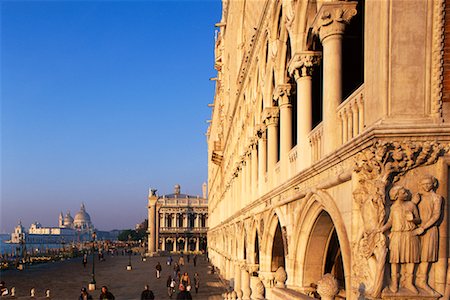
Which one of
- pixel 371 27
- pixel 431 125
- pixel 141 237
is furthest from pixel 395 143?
pixel 141 237

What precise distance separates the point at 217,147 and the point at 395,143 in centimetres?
4589

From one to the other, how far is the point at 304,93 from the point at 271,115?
5.10 metres

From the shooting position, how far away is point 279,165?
15.3 m

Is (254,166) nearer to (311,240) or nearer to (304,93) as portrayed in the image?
(304,93)

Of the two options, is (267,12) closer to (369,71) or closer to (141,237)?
(369,71)

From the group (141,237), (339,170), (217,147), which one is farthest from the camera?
(141,237)

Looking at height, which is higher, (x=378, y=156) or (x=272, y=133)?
(x=272, y=133)

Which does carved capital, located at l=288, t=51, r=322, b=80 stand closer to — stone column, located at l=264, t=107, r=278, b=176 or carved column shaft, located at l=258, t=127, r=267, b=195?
stone column, located at l=264, t=107, r=278, b=176

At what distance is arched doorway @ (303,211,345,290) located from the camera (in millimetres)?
11398

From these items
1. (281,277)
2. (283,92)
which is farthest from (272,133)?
(281,277)

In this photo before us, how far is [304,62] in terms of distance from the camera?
1183cm

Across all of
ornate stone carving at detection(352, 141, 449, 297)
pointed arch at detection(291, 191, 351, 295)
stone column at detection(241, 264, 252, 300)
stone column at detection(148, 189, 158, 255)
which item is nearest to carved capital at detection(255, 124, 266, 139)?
stone column at detection(241, 264, 252, 300)

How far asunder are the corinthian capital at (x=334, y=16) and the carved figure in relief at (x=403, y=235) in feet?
12.4

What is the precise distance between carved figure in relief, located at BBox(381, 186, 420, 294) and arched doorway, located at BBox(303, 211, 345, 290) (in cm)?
429
